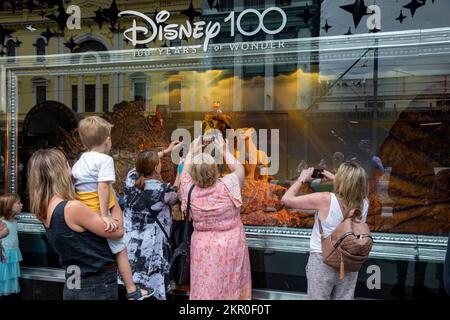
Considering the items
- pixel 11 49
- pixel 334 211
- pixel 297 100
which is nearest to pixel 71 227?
pixel 334 211

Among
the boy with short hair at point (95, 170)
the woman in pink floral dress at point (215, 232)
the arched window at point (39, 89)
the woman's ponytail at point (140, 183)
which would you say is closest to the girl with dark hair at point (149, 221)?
the woman's ponytail at point (140, 183)

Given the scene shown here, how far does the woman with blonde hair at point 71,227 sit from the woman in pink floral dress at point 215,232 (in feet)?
2.68

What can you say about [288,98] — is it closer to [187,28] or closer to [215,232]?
[187,28]

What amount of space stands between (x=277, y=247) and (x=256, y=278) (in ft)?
1.26

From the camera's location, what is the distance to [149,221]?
401 centimetres

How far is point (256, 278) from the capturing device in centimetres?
487

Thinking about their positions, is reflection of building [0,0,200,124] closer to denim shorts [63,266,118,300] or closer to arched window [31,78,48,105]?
arched window [31,78,48,105]

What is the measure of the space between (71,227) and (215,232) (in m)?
1.18

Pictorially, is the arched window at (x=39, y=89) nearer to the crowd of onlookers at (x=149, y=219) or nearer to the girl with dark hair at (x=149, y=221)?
the crowd of onlookers at (x=149, y=219)

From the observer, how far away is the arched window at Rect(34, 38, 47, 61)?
5926 mm

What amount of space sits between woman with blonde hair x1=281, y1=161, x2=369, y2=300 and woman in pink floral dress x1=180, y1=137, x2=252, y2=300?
46 centimetres

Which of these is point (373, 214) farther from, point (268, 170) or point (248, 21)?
point (248, 21)

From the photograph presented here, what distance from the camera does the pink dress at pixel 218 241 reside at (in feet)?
11.5

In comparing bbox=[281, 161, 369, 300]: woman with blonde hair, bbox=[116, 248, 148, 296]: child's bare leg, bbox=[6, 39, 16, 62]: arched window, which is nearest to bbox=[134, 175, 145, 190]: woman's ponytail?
bbox=[116, 248, 148, 296]: child's bare leg
